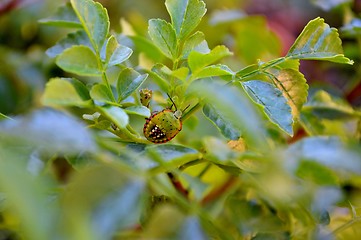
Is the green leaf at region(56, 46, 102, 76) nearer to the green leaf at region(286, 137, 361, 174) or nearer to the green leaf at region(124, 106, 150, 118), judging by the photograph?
the green leaf at region(124, 106, 150, 118)

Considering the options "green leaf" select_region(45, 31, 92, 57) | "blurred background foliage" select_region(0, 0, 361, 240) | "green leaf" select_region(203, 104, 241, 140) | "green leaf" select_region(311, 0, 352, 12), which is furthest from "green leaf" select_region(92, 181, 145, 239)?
"green leaf" select_region(311, 0, 352, 12)

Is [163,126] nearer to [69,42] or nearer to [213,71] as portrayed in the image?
[213,71]

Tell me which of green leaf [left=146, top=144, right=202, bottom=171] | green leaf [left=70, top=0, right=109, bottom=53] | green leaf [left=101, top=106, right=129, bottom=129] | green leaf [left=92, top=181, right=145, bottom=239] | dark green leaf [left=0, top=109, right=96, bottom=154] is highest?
green leaf [left=70, top=0, right=109, bottom=53]

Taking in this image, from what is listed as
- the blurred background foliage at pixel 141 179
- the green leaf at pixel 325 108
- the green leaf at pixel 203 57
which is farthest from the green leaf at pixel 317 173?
the green leaf at pixel 325 108

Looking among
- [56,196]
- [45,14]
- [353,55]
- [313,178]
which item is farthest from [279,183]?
[45,14]

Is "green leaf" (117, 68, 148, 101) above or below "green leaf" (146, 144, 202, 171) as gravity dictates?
above

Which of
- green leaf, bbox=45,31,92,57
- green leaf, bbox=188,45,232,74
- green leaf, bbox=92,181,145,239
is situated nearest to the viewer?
green leaf, bbox=92,181,145,239

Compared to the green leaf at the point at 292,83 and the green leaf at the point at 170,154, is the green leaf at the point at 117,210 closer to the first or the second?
the green leaf at the point at 170,154
